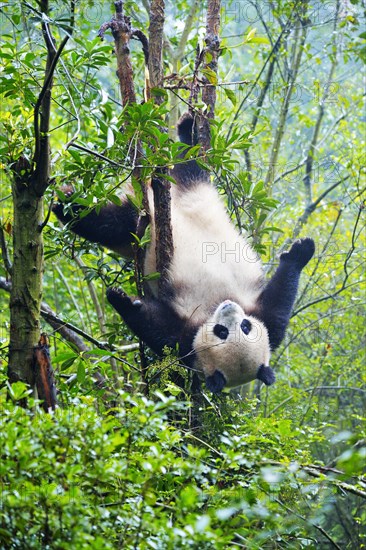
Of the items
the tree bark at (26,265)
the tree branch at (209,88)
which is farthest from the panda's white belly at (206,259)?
the tree bark at (26,265)

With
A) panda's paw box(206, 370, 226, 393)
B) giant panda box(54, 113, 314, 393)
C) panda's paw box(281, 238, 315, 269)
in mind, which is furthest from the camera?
panda's paw box(281, 238, 315, 269)

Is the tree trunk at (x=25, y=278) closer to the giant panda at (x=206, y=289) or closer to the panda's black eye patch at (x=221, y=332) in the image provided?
the giant panda at (x=206, y=289)

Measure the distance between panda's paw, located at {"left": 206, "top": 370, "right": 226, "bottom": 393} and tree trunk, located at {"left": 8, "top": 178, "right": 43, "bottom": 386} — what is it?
4.78ft

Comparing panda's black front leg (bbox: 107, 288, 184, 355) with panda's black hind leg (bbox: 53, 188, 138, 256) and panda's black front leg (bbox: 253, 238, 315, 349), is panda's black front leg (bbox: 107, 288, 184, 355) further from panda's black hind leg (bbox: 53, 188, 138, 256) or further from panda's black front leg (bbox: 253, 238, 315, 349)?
panda's black front leg (bbox: 253, 238, 315, 349)

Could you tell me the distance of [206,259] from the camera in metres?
4.55

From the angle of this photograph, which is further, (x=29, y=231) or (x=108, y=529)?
(x=29, y=231)

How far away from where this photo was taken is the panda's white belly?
4312 mm

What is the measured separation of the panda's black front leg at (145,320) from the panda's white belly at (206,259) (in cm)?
21

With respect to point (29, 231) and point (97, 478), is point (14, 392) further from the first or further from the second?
point (29, 231)

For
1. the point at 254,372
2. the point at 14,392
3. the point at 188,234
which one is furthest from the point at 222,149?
the point at 14,392

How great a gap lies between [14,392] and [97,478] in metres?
0.39

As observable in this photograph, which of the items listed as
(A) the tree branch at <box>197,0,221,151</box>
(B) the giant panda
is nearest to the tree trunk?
(B) the giant panda

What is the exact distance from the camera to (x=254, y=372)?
13.8 feet

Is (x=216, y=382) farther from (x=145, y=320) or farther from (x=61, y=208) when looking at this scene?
(x=61, y=208)
